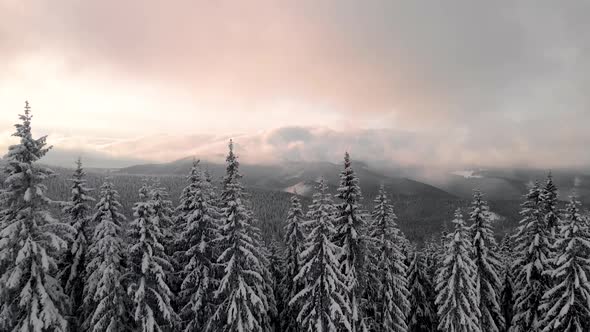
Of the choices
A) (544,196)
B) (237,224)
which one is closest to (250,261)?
(237,224)

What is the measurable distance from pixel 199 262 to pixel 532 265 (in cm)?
2968

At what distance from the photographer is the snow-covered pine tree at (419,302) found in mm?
43500

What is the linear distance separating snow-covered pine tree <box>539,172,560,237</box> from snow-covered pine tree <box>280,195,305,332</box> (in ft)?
73.7

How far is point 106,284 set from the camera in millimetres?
23422

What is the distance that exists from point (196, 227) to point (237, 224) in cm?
329

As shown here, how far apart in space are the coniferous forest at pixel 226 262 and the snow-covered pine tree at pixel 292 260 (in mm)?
200

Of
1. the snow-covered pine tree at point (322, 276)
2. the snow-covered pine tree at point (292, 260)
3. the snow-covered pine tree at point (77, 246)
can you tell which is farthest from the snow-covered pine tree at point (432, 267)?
the snow-covered pine tree at point (77, 246)

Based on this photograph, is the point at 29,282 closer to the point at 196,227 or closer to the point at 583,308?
the point at 196,227

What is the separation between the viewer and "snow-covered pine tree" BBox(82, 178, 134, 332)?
23594 mm

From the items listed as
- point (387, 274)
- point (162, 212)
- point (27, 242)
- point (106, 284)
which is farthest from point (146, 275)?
point (387, 274)

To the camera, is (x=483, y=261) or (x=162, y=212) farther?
(x=483, y=261)

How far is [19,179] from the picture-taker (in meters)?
19.1

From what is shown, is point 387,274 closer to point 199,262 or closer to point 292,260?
point 292,260

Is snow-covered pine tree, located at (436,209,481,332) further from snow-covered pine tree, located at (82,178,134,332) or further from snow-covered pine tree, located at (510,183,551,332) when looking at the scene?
snow-covered pine tree, located at (82,178,134,332)
